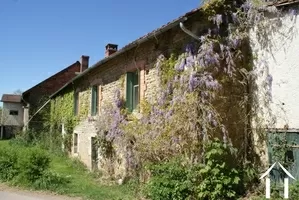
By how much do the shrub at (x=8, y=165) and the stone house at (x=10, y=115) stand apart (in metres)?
29.2

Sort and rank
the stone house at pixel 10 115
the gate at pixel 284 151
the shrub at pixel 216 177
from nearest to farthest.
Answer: the gate at pixel 284 151, the shrub at pixel 216 177, the stone house at pixel 10 115

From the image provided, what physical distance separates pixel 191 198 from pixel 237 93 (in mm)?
2889

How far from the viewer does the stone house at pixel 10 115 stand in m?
40.8

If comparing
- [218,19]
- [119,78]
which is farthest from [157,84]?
[119,78]

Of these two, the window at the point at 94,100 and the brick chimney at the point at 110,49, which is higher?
the brick chimney at the point at 110,49

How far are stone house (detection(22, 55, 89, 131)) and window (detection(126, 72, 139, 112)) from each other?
18.4 m

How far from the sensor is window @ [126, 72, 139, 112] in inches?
493

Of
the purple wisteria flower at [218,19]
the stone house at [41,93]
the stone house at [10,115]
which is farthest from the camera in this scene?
the stone house at [10,115]

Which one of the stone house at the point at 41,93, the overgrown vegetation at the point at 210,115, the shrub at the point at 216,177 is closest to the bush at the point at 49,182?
the overgrown vegetation at the point at 210,115

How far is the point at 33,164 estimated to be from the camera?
37.8 feet

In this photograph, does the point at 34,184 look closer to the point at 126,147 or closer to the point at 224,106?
the point at 126,147

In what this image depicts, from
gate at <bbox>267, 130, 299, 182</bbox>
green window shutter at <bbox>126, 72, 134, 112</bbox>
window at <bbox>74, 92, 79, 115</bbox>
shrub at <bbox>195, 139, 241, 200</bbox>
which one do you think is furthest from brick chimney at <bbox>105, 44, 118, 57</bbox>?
gate at <bbox>267, 130, 299, 182</bbox>

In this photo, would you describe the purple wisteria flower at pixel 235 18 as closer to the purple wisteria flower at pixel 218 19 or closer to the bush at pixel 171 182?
the purple wisteria flower at pixel 218 19

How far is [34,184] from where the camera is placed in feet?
36.8
